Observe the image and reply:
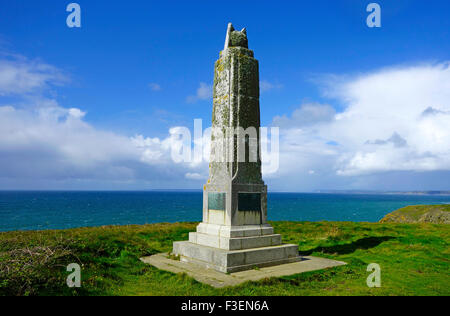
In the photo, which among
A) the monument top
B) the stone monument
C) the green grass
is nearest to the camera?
the green grass

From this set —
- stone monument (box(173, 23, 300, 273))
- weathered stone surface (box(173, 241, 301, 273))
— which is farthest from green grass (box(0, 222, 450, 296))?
stone monument (box(173, 23, 300, 273))

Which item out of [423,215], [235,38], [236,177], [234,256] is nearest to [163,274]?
[234,256]

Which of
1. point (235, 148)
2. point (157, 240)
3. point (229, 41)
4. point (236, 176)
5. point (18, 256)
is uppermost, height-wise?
point (229, 41)

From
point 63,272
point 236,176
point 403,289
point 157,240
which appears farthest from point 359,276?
point 157,240

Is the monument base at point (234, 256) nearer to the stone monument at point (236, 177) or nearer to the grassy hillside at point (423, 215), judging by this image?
the stone monument at point (236, 177)

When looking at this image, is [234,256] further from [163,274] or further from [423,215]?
[423,215]

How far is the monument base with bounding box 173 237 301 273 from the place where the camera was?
8531 millimetres

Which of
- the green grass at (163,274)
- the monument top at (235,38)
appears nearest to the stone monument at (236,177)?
the monument top at (235,38)

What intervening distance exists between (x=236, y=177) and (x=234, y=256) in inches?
95.7

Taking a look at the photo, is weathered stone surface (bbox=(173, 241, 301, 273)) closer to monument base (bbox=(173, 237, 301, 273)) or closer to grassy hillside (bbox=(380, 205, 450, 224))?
monument base (bbox=(173, 237, 301, 273))

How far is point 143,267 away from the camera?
9.18 metres

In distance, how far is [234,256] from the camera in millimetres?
8594
